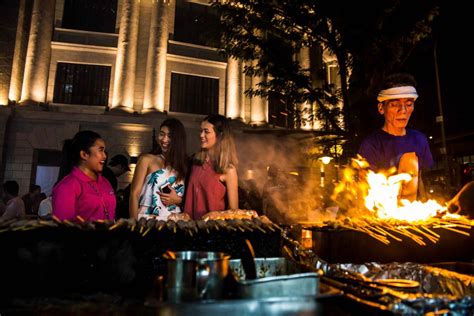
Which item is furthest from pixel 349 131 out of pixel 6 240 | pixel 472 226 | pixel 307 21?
pixel 6 240

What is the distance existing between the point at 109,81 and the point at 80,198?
19.1 metres

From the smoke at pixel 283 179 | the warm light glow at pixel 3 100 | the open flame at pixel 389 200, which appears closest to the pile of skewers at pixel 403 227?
the open flame at pixel 389 200

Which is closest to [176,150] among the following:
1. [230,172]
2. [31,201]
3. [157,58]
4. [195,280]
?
[230,172]

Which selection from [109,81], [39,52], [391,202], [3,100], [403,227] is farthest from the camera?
[109,81]

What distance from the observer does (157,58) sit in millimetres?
20453

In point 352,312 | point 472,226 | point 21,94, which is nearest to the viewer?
point 352,312

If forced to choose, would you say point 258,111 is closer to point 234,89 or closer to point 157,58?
point 234,89

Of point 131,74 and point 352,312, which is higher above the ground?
point 131,74

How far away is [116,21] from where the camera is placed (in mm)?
21000

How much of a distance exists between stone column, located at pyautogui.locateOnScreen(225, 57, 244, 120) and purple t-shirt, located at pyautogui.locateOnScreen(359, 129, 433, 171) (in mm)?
18337

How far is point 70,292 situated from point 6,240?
524mm

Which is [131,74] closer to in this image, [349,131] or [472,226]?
[349,131]

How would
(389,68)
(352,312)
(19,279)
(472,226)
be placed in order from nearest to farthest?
1. (352,312)
2. (19,279)
3. (472,226)
4. (389,68)

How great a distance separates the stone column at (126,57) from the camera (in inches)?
771
